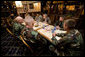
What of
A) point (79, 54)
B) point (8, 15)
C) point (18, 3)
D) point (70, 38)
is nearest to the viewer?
point (70, 38)

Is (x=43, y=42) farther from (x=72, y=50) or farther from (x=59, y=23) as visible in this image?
(x=59, y=23)

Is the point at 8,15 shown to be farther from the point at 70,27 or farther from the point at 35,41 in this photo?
the point at 70,27

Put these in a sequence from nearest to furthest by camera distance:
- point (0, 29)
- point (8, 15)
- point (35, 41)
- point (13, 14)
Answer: point (35, 41)
point (0, 29)
point (8, 15)
point (13, 14)

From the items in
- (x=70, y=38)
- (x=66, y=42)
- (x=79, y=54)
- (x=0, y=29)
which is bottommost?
(x=0, y=29)

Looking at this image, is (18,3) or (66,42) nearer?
(66,42)

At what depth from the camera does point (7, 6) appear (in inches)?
219

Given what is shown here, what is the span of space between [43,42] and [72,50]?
1.02m

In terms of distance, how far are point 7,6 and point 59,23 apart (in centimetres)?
598

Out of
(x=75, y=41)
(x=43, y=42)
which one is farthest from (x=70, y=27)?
(x=43, y=42)

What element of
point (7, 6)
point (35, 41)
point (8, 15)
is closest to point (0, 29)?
point (8, 15)

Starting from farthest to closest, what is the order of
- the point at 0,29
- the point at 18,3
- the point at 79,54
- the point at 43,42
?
1. the point at 0,29
2. the point at 18,3
3. the point at 43,42
4. the point at 79,54

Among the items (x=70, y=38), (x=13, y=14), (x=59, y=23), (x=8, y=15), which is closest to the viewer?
(x=70, y=38)

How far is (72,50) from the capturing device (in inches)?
57.7

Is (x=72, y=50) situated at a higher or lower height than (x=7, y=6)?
lower
